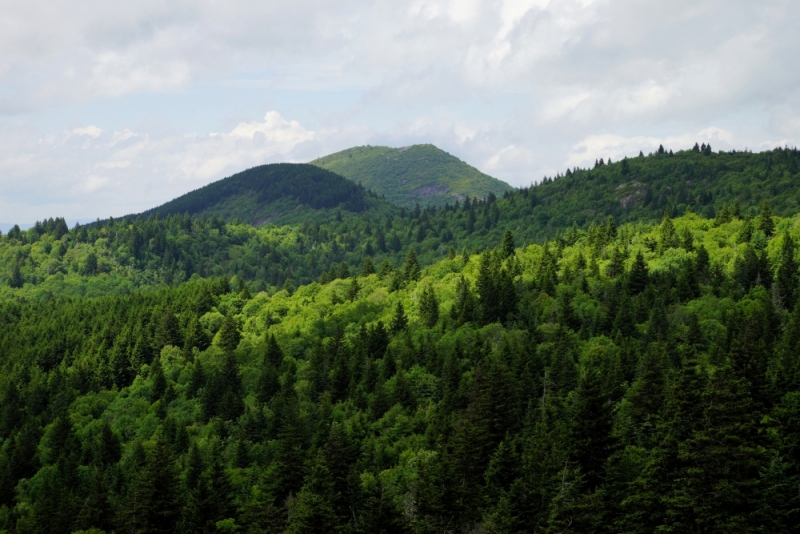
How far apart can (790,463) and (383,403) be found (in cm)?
5693

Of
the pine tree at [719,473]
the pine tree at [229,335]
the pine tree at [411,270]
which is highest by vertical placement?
the pine tree at [411,270]

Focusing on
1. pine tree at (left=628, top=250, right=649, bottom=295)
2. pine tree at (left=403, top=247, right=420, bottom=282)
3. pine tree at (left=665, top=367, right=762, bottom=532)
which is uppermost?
pine tree at (left=403, top=247, right=420, bottom=282)

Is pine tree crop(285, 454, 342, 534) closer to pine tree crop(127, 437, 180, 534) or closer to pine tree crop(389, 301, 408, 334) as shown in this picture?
pine tree crop(127, 437, 180, 534)

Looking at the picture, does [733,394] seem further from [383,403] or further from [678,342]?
[383,403]

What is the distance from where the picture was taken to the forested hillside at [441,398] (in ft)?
169

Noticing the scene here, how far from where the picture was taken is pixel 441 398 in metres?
98.1

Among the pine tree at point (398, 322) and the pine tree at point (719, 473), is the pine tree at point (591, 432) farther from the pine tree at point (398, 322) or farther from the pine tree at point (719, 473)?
the pine tree at point (398, 322)

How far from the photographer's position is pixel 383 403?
99.4 m

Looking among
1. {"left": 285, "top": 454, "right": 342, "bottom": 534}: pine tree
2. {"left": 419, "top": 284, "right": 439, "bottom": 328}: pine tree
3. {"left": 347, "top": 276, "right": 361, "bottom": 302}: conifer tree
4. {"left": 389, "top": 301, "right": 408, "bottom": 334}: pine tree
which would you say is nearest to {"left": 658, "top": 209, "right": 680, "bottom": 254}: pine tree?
{"left": 419, "top": 284, "right": 439, "bottom": 328}: pine tree

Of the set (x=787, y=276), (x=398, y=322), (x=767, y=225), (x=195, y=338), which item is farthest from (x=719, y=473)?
(x=195, y=338)

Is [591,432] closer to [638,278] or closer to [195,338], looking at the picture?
[638,278]

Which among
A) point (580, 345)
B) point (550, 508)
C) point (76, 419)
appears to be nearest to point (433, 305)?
point (580, 345)

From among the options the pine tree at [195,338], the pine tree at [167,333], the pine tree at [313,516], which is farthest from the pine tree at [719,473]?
the pine tree at [167,333]

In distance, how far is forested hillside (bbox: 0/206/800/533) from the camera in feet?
169
